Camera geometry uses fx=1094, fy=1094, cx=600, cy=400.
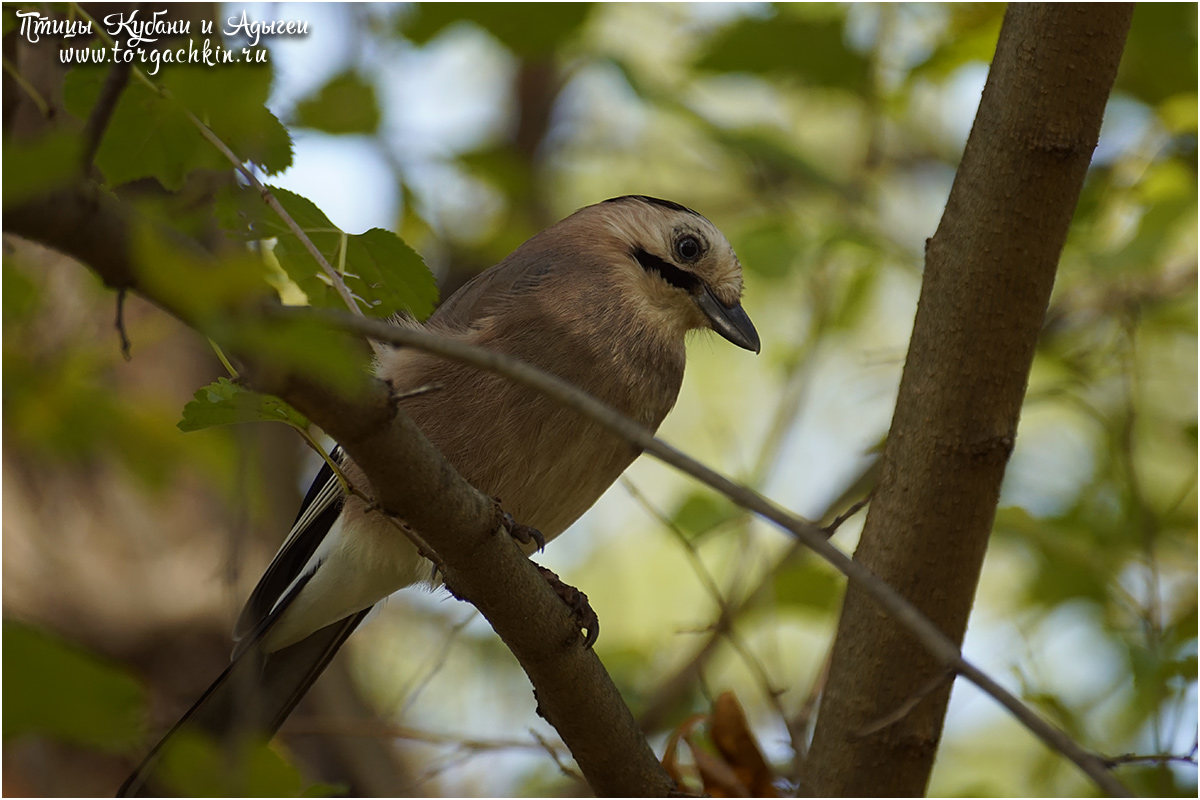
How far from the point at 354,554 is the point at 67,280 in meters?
2.35

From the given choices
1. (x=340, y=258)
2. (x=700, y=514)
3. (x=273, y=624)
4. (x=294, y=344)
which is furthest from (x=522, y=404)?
(x=294, y=344)

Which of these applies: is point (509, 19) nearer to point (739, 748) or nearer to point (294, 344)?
point (739, 748)

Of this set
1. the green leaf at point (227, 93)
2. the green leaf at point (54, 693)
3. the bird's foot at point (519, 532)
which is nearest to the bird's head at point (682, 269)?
the bird's foot at point (519, 532)

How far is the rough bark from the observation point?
8.46 feet

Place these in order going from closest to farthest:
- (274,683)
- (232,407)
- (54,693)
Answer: (54,693)
(232,407)
(274,683)

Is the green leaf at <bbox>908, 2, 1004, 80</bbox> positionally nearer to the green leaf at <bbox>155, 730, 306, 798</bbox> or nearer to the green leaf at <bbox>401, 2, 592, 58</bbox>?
the green leaf at <bbox>401, 2, 592, 58</bbox>

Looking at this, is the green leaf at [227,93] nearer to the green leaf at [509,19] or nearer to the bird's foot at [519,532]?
the bird's foot at [519,532]

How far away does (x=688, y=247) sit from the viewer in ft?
13.7

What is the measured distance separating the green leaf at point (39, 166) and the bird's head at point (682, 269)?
2.79 m

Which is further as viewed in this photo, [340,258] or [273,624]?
[273,624]

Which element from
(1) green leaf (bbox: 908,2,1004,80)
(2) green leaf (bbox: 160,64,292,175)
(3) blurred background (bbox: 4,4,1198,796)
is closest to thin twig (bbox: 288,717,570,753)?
(3) blurred background (bbox: 4,4,1198,796)

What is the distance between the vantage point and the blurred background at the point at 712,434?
3615mm

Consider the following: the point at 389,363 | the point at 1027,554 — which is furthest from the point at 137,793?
the point at 1027,554

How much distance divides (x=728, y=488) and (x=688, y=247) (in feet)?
9.16
